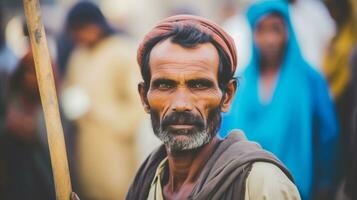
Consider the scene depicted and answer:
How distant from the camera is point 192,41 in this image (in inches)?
163

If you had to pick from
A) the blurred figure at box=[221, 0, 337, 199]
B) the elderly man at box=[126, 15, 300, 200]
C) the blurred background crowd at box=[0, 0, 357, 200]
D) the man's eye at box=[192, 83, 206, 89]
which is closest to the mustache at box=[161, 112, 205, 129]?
the elderly man at box=[126, 15, 300, 200]

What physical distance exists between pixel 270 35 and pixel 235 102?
59 cm

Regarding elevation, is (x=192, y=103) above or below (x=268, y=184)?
above

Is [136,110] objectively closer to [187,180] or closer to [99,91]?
[99,91]

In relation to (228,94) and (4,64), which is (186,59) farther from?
(4,64)

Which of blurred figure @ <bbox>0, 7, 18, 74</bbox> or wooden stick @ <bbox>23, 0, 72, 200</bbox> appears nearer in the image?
wooden stick @ <bbox>23, 0, 72, 200</bbox>

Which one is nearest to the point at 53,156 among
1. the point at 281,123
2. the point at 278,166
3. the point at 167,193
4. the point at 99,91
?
the point at 167,193

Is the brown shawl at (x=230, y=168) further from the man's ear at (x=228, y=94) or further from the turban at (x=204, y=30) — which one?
the turban at (x=204, y=30)

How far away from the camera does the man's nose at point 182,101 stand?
4070 mm

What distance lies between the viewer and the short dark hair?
4141 millimetres

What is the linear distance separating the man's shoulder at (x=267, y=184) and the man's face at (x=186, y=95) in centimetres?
33

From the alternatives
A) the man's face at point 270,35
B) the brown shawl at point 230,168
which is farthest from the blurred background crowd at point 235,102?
the brown shawl at point 230,168

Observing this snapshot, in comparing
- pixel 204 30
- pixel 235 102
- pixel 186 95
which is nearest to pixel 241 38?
pixel 235 102

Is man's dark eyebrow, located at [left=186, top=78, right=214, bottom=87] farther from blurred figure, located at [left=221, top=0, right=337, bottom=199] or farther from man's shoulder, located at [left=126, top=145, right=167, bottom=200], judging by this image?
blurred figure, located at [left=221, top=0, right=337, bottom=199]
